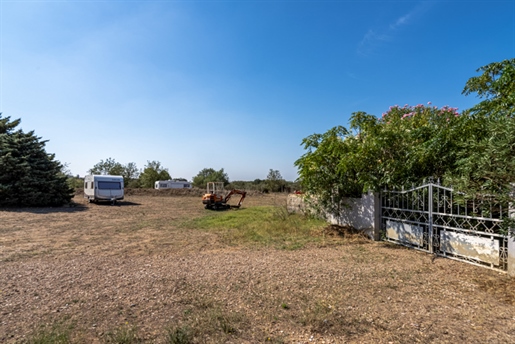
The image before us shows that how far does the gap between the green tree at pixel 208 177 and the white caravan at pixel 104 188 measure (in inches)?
976

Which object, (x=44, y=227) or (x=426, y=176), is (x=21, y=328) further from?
(x=44, y=227)

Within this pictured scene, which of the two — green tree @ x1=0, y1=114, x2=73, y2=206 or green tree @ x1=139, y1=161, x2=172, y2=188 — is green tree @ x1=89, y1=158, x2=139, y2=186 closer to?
green tree @ x1=139, y1=161, x2=172, y2=188

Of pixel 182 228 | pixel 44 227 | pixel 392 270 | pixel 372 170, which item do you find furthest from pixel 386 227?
pixel 44 227

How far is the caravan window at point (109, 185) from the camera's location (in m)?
22.5

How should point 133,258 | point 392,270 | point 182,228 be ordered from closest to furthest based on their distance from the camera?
point 392,270 < point 133,258 < point 182,228

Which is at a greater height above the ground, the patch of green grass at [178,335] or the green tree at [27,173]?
the green tree at [27,173]

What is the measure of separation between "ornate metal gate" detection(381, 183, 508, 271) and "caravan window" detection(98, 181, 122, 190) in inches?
850

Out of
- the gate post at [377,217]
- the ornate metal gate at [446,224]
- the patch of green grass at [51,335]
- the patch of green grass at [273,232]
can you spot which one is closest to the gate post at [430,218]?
the ornate metal gate at [446,224]

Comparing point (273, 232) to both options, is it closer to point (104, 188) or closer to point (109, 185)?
point (104, 188)

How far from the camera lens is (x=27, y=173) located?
1872 cm

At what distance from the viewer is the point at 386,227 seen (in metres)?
7.68

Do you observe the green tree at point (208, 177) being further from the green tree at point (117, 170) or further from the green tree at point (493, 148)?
the green tree at point (493, 148)

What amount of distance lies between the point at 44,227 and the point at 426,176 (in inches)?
536

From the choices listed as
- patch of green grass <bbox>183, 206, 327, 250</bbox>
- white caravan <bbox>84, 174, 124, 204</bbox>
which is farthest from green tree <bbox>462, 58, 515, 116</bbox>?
white caravan <bbox>84, 174, 124, 204</bbox>
